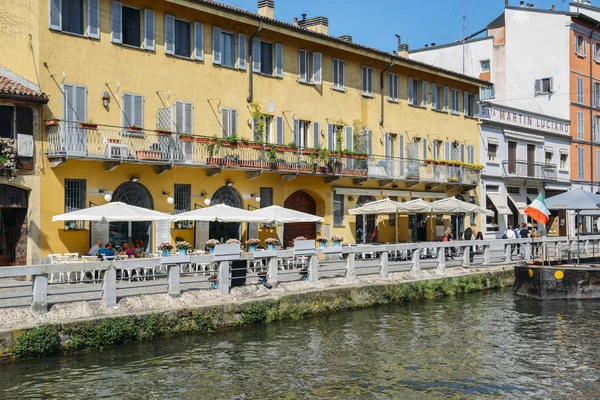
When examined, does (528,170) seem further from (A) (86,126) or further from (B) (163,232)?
(A) (86,126)

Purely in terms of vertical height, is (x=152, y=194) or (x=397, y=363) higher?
(x=152, y=194)

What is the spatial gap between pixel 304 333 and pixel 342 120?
17.3 metres

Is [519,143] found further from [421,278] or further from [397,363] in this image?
[397,363]

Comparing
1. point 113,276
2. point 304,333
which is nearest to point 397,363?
point 304,333

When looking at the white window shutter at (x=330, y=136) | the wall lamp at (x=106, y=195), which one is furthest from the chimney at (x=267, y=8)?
the wall lamp at (x=106, y=195)

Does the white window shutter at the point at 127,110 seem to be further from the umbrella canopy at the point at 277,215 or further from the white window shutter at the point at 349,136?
the white window shutter at the point at 349,136

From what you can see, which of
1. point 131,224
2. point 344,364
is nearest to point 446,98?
point 131,224

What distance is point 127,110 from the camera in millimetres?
24594

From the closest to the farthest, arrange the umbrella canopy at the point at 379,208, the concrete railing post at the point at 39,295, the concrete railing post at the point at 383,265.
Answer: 1. the concrete railing post at the point at 39,295
2. the concrete railing post at the point at 383,265
3. the umbrella canopy at the point at 379,208

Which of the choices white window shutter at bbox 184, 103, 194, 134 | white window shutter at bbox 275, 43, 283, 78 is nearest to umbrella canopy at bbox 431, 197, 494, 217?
white window shutter at bbox 275, 43, 283, 78

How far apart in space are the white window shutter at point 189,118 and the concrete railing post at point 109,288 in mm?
11440

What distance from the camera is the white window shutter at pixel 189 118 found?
2634 centimetres

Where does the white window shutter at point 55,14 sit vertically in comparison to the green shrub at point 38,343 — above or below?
above

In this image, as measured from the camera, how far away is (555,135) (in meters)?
46.9
